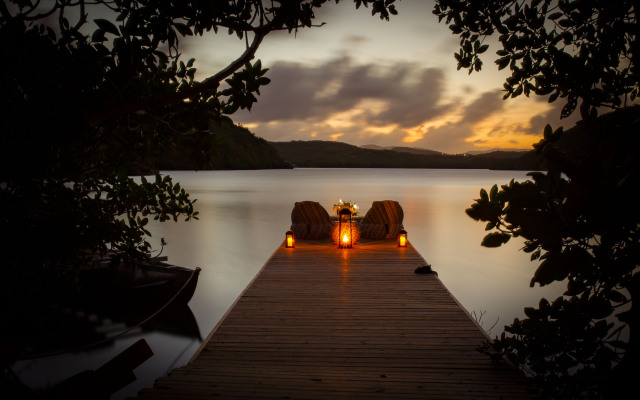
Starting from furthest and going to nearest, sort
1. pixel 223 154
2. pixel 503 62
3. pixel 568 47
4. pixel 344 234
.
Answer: pixel 223 154 → pixel 344 234 → pixel 503 62 → pixel 568 47

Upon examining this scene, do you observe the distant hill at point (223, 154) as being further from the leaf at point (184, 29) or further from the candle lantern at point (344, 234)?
the candle lantern at point (344, 234)

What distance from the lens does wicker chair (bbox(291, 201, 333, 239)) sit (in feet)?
33.6

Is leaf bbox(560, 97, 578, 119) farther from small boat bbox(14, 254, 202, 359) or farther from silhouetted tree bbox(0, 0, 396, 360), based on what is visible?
small boat bbox(14, 254, 202, 359)

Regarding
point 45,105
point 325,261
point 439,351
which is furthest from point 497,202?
point 325,261

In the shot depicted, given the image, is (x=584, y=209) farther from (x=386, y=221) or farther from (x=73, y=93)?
(x=386, y=221)

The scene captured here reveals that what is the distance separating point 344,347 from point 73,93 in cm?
317

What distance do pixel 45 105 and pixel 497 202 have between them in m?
2.22

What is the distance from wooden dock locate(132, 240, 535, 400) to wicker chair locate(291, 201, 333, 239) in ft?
11.0

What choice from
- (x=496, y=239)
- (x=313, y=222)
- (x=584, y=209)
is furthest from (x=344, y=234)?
(x=584, y=209)

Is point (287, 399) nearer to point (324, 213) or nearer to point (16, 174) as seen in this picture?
point (16, 174)

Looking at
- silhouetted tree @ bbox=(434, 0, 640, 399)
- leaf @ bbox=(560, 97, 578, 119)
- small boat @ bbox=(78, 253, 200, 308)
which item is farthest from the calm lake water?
leaf @ bbox=(560, 97, 578, 119)

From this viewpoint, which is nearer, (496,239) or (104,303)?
(496,239)

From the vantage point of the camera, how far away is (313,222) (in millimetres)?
10281

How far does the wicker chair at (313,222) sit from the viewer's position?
10250 mm
